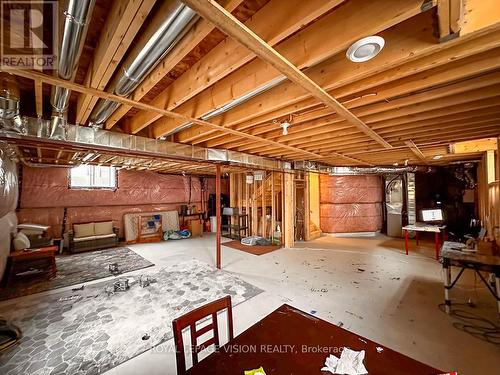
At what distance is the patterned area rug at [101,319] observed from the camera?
1823 millimetres

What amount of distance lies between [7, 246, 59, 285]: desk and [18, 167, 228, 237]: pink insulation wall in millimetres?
2262

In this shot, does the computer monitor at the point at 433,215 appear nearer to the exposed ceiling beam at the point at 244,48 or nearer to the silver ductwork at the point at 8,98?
the exposed ceiling beam at the point at 244,48

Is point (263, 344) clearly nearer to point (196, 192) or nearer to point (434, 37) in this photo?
point (434, 37)

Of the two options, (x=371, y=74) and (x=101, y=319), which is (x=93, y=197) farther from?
(x=371, y=74)

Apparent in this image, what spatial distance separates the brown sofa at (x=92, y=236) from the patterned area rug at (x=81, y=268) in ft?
0.71

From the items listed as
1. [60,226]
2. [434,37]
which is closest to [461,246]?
[434,37]

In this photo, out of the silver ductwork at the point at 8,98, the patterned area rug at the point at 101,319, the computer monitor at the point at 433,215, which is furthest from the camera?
the computer monitor at the point at 433,215

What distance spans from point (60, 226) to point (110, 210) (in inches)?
47.0

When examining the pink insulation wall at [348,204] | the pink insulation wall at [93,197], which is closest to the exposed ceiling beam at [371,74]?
the pink insulation wall at [348,204]

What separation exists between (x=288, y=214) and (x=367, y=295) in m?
2.86

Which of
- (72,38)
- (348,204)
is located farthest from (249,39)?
(348,204)

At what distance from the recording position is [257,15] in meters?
1.20

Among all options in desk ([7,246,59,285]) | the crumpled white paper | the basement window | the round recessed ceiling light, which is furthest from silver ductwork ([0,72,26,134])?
the basement window

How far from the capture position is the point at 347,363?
989mm
